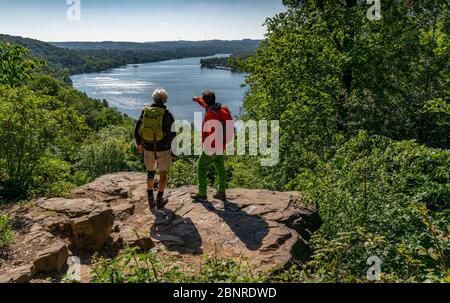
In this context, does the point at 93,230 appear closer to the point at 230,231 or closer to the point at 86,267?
the point at 86,267

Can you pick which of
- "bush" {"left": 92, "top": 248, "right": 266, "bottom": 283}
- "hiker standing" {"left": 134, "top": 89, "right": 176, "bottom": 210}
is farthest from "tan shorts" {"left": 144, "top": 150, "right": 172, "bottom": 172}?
"bush" {"left": 92, "top": 248, "right": 266, "bottom": 283}

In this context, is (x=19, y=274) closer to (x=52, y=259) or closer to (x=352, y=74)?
(x=52, y=259)

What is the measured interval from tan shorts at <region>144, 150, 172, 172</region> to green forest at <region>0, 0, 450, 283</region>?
1152mm

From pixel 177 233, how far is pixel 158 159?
1563 mm

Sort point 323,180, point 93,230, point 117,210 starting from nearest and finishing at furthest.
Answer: point 93,230
point 323,180
point 117,210

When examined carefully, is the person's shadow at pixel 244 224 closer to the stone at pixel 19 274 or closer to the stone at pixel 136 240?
the stone at pixel 136 240

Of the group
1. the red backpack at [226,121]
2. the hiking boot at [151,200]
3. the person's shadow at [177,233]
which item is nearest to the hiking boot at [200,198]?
the person's shadow at [177,233]

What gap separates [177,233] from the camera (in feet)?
20.9

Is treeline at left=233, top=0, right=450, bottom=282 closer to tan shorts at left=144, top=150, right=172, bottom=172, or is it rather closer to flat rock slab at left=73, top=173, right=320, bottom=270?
flat rock slab at left=73, top=173, right=320, bottom=270

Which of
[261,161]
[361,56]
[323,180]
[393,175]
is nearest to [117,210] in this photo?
[323,180]

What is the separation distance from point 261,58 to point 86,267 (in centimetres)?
1161

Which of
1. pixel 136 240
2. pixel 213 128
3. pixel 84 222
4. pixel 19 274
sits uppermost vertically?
pixel 213 128

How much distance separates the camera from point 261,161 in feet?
47.3

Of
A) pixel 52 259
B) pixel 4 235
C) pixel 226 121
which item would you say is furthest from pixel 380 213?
pixel 4 235
